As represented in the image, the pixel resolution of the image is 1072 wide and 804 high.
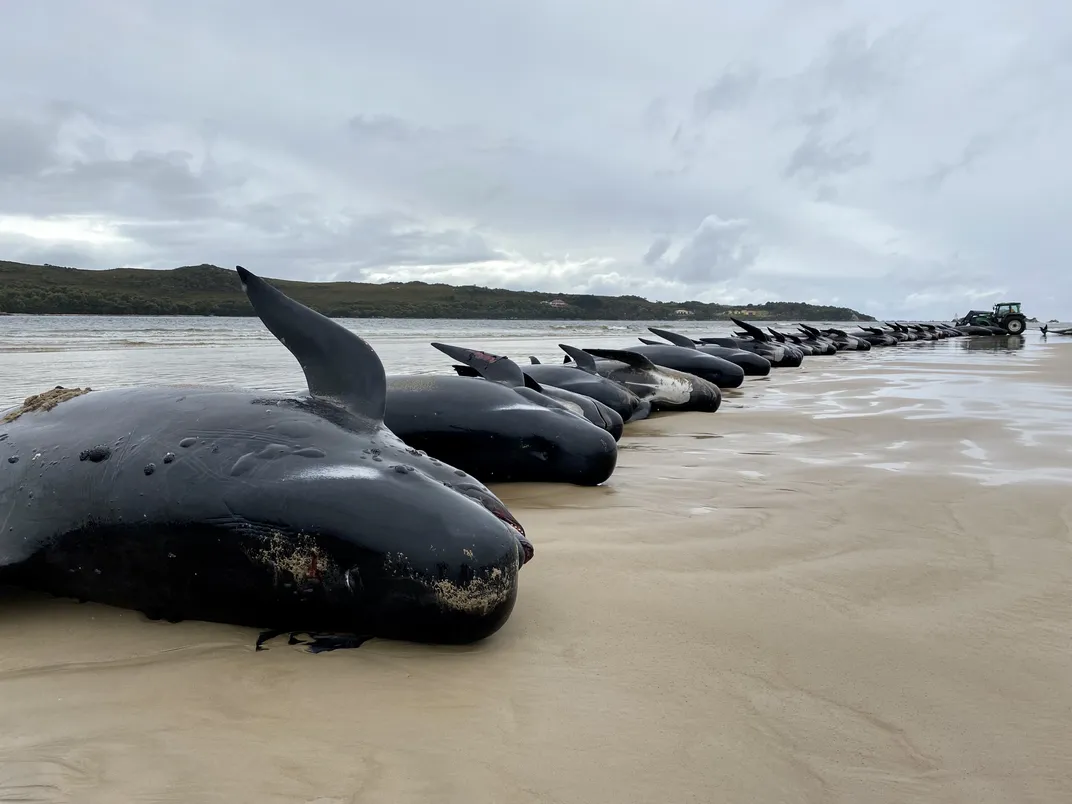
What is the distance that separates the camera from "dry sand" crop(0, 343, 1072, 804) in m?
2.08

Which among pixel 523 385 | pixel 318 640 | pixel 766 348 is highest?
pixel 766 348

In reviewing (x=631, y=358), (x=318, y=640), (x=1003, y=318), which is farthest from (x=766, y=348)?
(x=1003, y=318)

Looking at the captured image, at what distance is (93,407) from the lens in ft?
11.8

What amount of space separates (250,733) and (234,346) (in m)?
25.4

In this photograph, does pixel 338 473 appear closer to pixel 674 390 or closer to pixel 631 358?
pixel 674 390

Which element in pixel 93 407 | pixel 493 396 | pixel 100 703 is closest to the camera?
pixel 100 703

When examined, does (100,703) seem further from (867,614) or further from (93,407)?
(867,614)

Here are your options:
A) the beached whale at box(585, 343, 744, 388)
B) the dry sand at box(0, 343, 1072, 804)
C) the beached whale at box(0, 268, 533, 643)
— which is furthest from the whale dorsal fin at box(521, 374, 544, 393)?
the beached whale at box(585, 343, 744, 388)

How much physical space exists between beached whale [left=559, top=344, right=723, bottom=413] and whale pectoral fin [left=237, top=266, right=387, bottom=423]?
7.71 m

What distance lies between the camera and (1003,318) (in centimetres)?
5125

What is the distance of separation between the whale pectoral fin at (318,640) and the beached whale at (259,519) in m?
0.03

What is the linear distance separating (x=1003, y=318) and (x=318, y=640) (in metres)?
58.4

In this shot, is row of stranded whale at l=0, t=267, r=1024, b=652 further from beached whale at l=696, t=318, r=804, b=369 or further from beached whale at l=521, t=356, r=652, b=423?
beached whale at l=696, t=318, r=804, b=369

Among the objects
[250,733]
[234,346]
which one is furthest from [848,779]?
[234,346]
